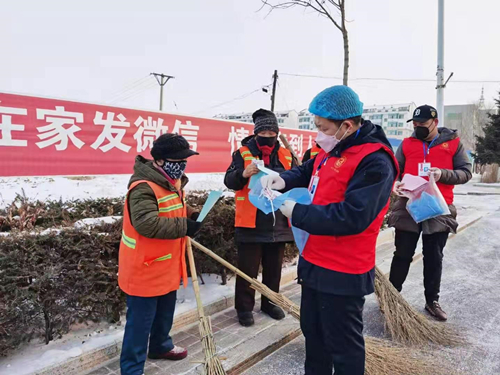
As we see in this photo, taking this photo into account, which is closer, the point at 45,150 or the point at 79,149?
the point at 45,150

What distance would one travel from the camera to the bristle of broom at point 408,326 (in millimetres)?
2910

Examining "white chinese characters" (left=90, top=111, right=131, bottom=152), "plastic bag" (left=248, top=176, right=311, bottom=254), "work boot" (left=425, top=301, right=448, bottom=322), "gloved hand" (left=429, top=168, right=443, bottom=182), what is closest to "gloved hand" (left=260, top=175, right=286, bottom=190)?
"plastic bag" (left=248, top=176, right=311, bottom=254)

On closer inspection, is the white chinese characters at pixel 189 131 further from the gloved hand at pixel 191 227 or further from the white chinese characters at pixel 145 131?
the gloved hand at pixel 191 227

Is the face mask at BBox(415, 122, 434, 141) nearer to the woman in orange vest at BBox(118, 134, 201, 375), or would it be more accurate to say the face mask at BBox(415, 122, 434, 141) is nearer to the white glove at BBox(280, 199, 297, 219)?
the white glove at BBox(280, 199, 297, 219)

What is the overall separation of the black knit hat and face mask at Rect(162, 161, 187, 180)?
0.16ft

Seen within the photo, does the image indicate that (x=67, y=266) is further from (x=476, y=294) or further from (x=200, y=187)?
(x=200, y=187)

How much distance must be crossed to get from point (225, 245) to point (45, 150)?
289 cm

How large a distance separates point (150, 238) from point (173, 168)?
1.55 ft

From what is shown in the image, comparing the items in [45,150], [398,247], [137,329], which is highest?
[45,150]

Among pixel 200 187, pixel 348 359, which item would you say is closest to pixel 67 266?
pixel 348 359

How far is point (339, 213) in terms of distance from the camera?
5.21ft

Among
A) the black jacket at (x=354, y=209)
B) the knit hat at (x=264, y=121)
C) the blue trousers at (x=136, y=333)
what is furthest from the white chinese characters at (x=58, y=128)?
the black jacket at (x=354, y=209)

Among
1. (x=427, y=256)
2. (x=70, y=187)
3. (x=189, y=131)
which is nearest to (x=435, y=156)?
(x=427, y=256)

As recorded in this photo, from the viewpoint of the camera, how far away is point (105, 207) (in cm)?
386
